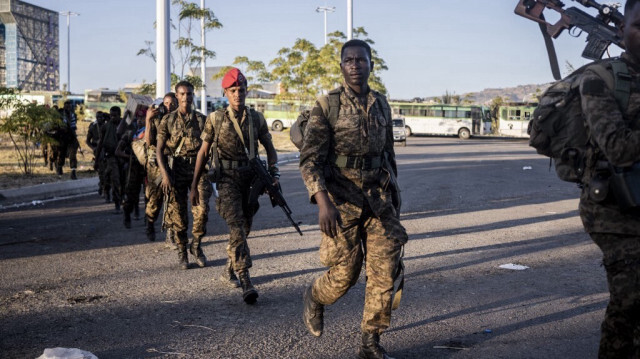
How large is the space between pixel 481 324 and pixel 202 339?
6.16 ft


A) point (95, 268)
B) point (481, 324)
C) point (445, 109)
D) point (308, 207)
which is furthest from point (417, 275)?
point (445, 109)

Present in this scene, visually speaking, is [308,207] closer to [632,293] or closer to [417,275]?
[417,275]

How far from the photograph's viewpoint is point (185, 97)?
279 inches

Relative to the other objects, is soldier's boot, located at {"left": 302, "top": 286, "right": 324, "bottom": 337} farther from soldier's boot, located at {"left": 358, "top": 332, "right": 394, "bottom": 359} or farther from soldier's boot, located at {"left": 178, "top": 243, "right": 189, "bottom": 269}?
soldier's boot, located at {"left": 178, "top": 243, "right": 189, "bottom": 269}

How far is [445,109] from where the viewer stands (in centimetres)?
5412

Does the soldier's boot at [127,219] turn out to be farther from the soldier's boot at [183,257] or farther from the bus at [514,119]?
the bus at [514,119]

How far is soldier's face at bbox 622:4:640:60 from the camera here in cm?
297

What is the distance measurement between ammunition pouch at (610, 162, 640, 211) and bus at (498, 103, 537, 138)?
2036 inches

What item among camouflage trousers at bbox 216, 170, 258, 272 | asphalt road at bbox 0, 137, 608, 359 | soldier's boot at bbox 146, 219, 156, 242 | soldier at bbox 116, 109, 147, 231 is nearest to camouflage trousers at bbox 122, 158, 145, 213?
soldier at bbox 116, 109, 147, 231

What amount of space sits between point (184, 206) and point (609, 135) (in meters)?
5.07

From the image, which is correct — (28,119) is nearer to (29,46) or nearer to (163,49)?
(163,49)

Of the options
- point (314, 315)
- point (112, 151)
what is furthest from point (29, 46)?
point (314, 315)

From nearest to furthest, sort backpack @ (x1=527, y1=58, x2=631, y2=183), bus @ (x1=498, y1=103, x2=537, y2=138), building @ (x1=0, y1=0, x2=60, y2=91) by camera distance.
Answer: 1. backpack @ (x1=527, y1=58, x2=631, y2=183)
2. bus @ (x1=498, y1=103, x2=537, y2=138)
3. building @ (x1=0, y1=0, x2=60, y2=91)

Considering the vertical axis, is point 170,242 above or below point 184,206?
below
